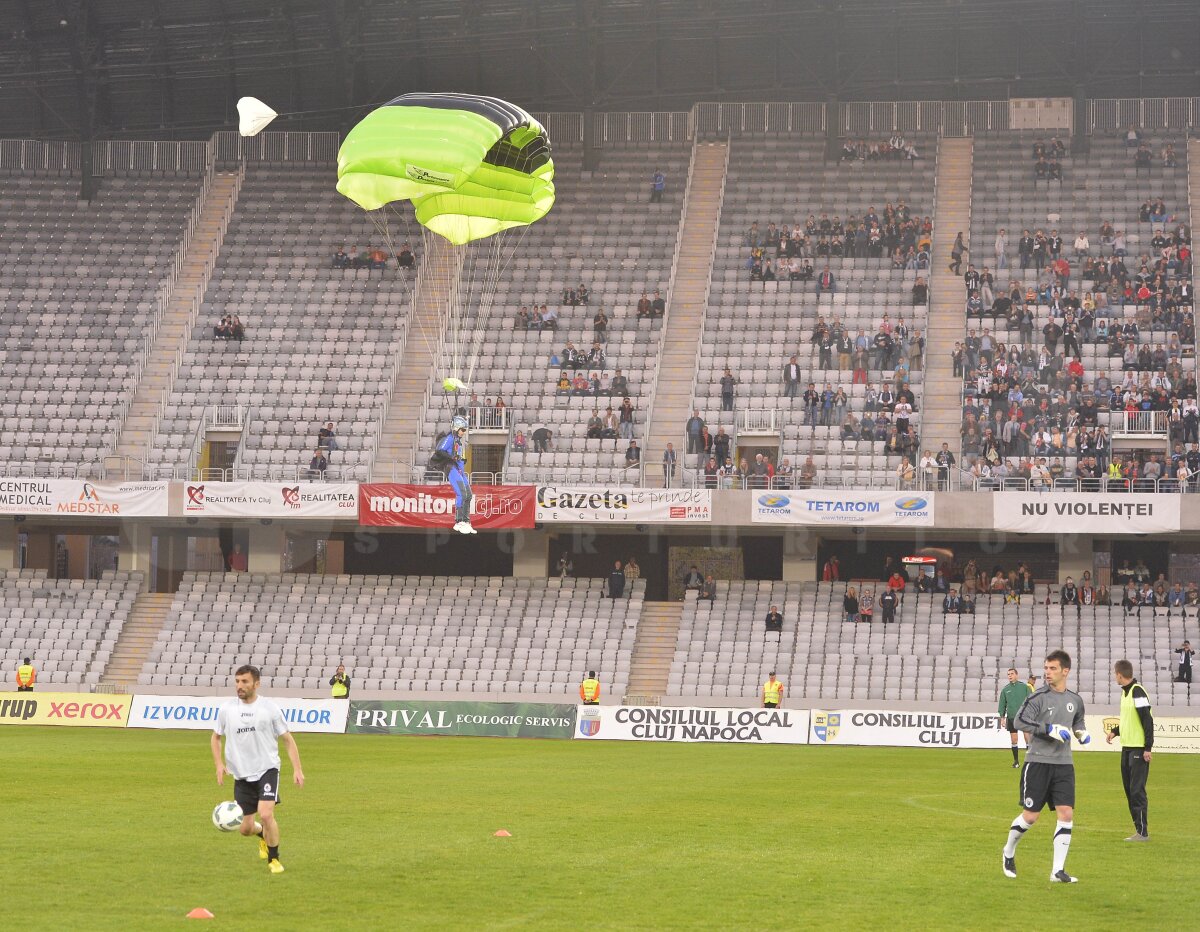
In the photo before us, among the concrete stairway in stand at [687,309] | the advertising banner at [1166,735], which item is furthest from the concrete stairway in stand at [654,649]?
the advertising banner at [1166,735]

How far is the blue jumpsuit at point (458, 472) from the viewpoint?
27578 millimetres

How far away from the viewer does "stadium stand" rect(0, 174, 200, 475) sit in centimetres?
4841

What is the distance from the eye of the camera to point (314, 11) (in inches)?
2173

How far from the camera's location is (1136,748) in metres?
18.0

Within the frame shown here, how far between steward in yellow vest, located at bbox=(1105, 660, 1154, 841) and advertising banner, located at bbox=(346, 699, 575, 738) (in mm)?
21500

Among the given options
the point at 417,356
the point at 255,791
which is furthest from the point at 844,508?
the point at 255,791

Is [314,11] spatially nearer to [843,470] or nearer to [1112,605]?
[843,470]

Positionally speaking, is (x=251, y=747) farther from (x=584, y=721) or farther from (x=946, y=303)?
(x=946, y=303)

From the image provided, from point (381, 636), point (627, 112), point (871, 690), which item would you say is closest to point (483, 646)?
point (381, 636)

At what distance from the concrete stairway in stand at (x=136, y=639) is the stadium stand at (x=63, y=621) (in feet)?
0.75

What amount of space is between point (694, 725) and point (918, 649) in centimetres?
786


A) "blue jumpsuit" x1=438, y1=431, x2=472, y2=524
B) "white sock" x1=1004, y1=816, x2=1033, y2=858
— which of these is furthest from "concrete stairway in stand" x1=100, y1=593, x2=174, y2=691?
"white sock" x1=1004, y1=816, x2=1033, y2=858

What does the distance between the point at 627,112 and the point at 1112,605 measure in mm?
23835

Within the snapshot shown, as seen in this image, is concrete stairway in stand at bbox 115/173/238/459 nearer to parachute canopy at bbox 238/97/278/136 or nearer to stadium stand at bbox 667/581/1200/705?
stadium stand at bbox 667/581/1200/705
